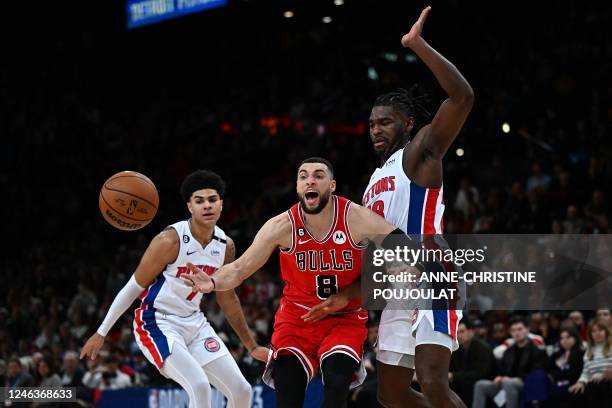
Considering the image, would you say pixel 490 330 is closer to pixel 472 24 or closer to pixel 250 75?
pixel 472 24

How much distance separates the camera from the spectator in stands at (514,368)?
392 inches

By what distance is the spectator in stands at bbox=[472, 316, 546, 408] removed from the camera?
9.97 metres

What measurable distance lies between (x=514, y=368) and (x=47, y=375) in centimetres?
614

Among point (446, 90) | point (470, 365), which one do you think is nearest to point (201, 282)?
point (446, 90)

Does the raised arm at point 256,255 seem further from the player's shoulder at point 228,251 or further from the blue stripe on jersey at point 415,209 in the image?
the player's shoulder at point 228,251

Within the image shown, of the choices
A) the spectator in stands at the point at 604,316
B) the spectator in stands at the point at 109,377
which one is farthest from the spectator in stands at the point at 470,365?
the spectator in stands at the point at 109,377

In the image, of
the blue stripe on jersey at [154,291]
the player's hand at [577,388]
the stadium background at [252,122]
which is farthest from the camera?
the stadium background at [252,122]

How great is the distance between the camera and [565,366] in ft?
32.2

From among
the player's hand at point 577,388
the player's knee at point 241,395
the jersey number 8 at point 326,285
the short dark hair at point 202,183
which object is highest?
the short dark hair at point 202,183

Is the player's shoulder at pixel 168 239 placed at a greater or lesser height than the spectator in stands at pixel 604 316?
greater

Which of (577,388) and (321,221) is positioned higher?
(321,221)

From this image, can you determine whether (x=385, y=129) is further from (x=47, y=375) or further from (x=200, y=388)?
(x=47, y=375)

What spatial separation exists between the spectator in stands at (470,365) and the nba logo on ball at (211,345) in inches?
152

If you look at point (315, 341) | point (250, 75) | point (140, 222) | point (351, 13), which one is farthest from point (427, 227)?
point (250, 75)
